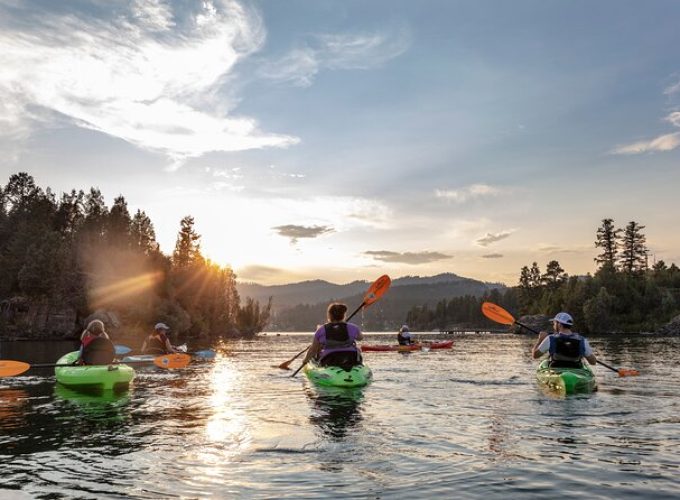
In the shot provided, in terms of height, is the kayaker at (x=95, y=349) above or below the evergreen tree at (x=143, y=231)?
below

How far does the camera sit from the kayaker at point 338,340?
1634 centimetres

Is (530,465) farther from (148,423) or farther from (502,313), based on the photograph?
(502,313)

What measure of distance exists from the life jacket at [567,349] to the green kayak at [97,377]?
13072mm

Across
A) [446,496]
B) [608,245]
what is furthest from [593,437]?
[608,245]

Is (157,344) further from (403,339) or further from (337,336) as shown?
(403,339)

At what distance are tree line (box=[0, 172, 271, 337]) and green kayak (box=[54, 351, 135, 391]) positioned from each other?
7693cm

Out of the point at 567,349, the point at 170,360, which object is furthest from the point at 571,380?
the point at 170,360

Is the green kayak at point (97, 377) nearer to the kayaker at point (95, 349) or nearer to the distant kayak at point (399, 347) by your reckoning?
the kayaker at point (95, 349)

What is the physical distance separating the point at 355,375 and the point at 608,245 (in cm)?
14285

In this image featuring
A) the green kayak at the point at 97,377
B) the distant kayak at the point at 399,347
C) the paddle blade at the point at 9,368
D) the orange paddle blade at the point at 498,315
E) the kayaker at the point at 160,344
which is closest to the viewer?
the green kayak at the point at 97,377

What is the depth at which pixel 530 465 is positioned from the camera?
7.56 m

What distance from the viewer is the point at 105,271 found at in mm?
96125

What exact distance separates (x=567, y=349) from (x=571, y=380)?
4.03ft

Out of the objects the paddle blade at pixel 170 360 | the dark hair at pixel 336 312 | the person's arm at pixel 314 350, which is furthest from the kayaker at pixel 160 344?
the dark hair at pixel 336 312
